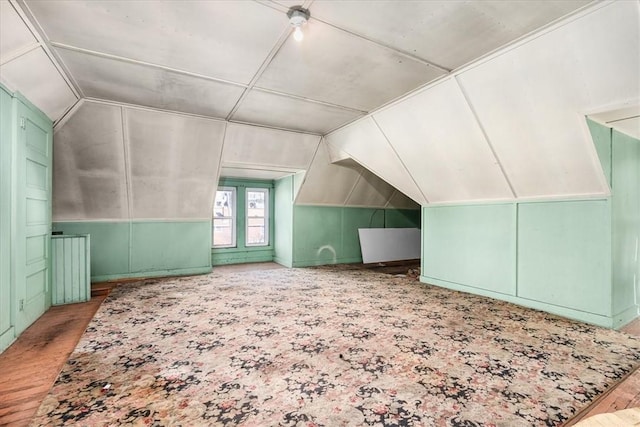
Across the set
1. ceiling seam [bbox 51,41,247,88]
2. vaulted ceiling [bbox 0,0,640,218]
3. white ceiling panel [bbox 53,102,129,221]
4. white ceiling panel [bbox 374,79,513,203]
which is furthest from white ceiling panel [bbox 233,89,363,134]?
white ceiling panel [bbox 53,102,129,221]

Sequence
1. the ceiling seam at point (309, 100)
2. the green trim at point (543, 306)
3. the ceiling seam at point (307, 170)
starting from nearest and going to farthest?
1. the green trim at point (543, 306)
2. the ceiling seam at point (309, 100)
3. the ceiling seam at point (307, 170)

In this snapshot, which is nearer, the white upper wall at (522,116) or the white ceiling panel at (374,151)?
the white upper wall at (522,116)

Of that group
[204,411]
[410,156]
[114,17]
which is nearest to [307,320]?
[204,411]

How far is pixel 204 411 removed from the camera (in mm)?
1646

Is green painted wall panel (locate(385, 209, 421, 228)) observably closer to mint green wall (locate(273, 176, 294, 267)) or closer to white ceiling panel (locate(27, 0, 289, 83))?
mint green wall (locate(273, 176, 294, 267))

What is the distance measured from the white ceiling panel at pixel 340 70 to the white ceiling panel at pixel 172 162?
1716 millimetres

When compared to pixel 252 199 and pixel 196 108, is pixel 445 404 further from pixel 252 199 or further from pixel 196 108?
pixel 252 199

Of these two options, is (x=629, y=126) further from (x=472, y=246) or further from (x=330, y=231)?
(x=330, y=231)

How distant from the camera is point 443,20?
85.8 inches

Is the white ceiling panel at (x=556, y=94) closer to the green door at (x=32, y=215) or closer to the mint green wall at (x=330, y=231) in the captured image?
the mint green wall at (x=330, y=231)

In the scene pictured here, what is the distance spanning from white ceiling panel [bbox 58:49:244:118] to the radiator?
5.79 ft

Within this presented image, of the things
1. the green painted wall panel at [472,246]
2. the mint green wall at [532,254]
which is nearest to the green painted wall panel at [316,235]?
the green painted wall panel at [472,246]

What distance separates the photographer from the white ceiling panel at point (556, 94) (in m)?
2.12

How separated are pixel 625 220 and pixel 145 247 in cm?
636
